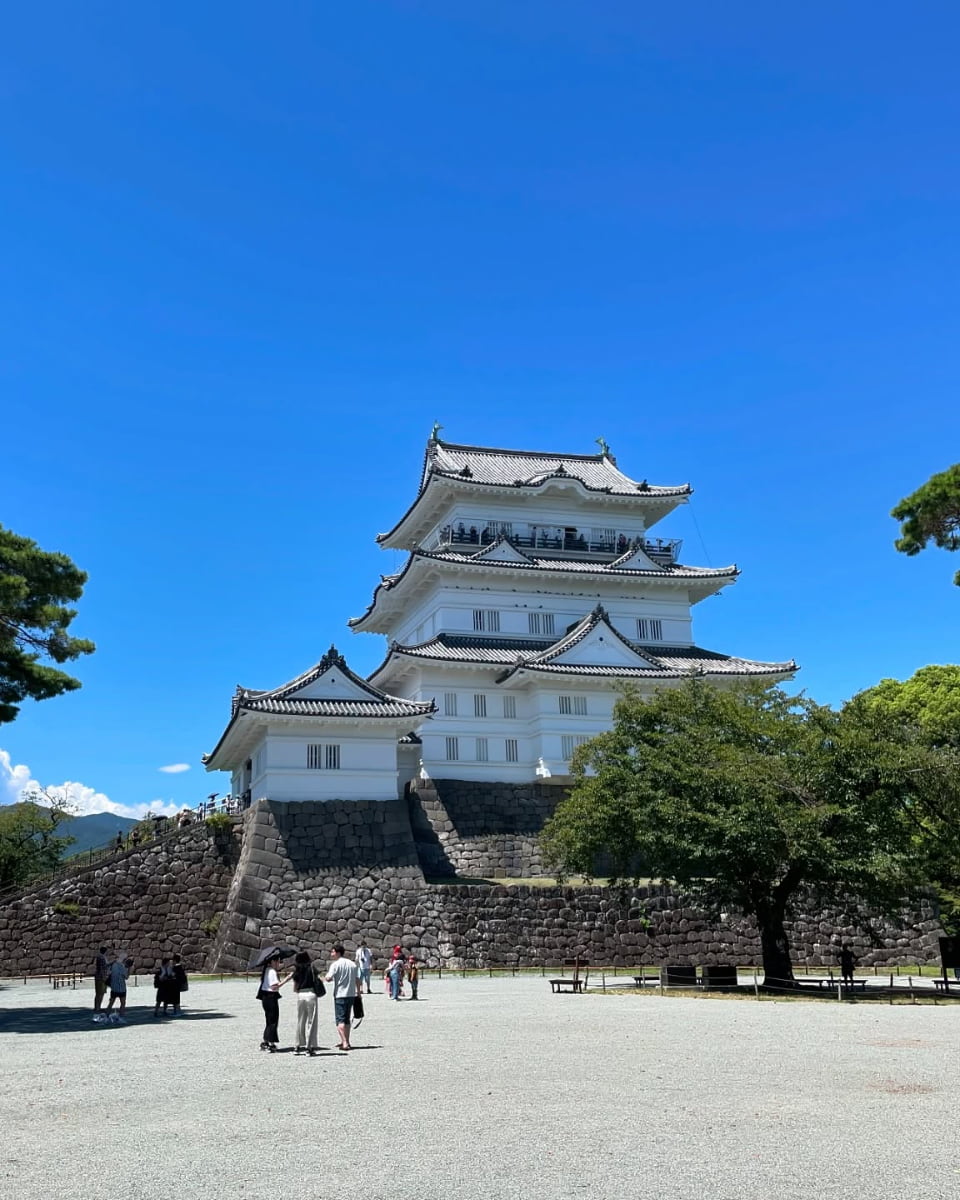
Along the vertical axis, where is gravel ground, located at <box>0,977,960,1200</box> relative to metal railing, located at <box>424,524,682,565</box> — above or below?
below

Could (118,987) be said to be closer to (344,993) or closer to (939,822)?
(344,993)

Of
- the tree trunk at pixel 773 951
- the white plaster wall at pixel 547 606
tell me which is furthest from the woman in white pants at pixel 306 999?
the white plaster wall at pixel 547 606

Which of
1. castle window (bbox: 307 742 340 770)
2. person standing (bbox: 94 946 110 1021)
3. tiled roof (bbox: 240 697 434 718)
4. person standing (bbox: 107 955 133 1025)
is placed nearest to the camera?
person standing (bbox: 107 955 133 1025)

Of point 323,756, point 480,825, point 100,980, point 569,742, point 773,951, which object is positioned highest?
point 569,742

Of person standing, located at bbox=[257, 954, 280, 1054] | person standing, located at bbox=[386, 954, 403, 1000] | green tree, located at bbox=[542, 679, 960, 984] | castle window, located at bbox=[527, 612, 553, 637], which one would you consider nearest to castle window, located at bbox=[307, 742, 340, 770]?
green tree, located at bbox=[542, 679, 960, 984]

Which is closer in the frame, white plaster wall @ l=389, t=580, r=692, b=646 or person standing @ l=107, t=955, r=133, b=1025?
person standing @ l=107, t=955, r=133, b=1025

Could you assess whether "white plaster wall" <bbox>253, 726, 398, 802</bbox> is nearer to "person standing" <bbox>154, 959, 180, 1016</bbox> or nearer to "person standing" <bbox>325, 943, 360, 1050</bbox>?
"person standing" <bbox>154, 959, 180, 1016</bbox>

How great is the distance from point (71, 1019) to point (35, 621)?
795 cm

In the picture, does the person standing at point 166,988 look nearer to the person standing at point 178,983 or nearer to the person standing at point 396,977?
the person standing at point 178,983

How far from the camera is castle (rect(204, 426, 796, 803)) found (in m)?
37.2

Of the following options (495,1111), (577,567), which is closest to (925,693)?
(577,567)

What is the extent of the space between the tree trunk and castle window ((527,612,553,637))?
22173 millimetres

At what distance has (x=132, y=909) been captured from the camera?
3516 cm

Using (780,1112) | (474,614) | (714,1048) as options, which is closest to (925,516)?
(714,1048)
